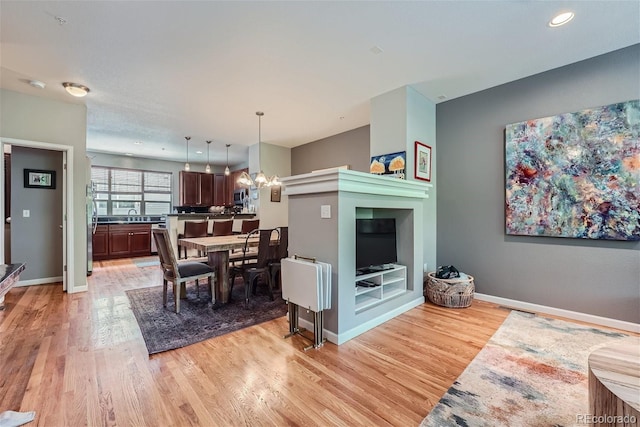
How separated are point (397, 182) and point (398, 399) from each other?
1.95 m

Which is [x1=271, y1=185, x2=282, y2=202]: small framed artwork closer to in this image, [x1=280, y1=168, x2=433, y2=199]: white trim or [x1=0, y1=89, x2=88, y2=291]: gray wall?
[x1=0, y1=89, x2=88, y2=291]: gray wall

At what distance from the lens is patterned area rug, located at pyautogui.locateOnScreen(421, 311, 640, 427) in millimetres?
1542

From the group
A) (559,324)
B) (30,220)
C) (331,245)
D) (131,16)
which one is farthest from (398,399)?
(30,220)

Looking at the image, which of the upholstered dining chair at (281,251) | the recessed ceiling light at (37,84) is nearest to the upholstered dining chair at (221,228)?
the upholstered dining chair at (281,251)

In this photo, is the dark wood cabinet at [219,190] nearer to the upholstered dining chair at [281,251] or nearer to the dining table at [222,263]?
the dining table at [222,263]

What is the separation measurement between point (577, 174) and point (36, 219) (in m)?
7.39

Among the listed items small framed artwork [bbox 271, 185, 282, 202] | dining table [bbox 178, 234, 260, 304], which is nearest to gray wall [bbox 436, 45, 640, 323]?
dining table [bbox 178, 234, 260, 304]

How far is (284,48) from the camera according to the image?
260 cm

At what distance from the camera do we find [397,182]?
289cm

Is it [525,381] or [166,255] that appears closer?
[525,381]

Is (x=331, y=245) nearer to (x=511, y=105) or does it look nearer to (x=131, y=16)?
(x=131, y=16)

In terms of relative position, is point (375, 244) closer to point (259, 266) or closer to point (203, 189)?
point (259, 266)

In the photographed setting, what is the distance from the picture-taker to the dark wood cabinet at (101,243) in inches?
251

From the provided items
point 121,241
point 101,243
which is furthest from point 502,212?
point 101,243
